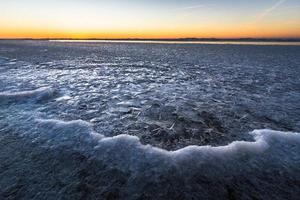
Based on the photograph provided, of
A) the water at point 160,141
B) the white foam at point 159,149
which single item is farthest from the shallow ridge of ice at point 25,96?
the white foam at point 159,149

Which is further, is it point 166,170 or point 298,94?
point 298,94

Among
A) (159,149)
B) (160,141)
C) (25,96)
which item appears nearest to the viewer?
(159,149)

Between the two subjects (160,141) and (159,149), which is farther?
(160,141)

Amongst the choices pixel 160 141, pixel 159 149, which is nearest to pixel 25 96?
pixel 160 141

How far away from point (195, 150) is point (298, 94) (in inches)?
366

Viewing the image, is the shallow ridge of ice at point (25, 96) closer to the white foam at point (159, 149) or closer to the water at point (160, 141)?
the water at point (160, 141)

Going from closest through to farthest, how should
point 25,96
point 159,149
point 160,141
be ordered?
point 159,149 → point 160,141 → point 25,96

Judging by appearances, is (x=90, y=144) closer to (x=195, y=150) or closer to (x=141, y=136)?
(x=141, y=136)

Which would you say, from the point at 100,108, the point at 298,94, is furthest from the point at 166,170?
the point at 298,94

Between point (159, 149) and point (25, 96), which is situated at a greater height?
point (159, 149)

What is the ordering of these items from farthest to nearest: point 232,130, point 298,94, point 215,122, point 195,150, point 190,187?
point 298,94 < point 215,122 < point 232,130 < point 195,150 < point 190,187

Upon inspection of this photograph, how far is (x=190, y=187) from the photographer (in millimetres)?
3994

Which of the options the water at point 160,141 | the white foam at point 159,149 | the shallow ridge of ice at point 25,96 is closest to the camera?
the water at point 160,141

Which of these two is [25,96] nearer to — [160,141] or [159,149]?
[160,141]
